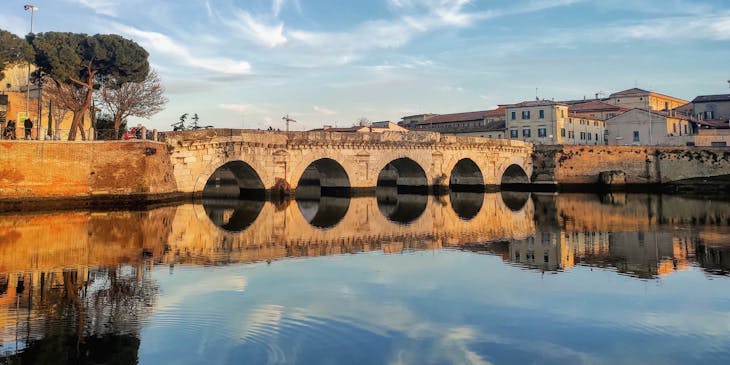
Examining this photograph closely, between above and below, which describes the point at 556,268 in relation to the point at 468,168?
below

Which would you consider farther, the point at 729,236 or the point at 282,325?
the point at 729,236

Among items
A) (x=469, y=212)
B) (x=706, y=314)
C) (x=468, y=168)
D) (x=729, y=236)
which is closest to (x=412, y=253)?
(x=706, y=314)

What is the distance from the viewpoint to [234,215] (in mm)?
27984

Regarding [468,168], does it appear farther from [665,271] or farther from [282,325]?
[282,325]

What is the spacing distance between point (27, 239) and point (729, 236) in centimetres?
2236

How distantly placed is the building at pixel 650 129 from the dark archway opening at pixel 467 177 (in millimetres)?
23383

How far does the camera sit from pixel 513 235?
20922 millimetres

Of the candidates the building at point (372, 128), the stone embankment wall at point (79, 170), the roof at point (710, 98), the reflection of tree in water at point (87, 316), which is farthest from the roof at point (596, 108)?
the reflection of tree in water at point (87, 316)

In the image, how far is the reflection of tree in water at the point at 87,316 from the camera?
24.6 ft

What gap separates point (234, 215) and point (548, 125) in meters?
46.3

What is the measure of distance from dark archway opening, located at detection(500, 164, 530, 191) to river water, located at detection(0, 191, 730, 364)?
31.0 meters

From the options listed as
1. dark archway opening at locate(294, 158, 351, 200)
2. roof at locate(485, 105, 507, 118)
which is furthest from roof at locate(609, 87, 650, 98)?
dark archway opening at locate(294, 158, 351, 200)

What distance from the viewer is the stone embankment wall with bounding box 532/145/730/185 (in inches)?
1999

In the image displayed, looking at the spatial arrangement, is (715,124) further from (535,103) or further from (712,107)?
(535,103)
